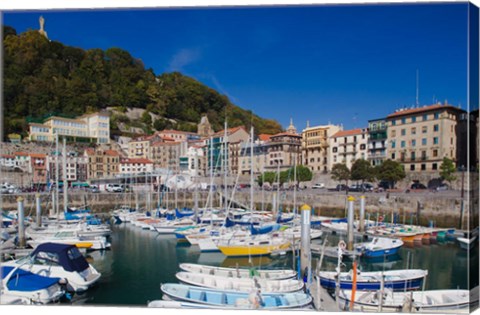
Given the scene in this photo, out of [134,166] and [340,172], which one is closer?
[340,172]

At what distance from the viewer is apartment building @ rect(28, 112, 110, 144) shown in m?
24.7

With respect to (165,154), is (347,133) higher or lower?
higher

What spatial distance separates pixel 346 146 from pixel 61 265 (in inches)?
655

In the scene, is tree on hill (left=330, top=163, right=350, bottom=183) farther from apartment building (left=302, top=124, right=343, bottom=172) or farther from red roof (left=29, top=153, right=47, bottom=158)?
red roof (left=29, top=153, right=47, bottom=158)

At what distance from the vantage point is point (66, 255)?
710cm

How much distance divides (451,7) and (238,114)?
20699 mm

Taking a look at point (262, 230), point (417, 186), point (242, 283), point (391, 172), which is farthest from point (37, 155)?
point (417, 186)

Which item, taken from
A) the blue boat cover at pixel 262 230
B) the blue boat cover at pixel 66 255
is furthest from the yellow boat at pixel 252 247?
the blue boat cover at pixel 66 255

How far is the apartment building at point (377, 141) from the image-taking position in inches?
707

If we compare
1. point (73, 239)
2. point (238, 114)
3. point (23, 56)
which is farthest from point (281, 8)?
point (23, 56)

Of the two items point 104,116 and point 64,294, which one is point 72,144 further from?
point 64,294

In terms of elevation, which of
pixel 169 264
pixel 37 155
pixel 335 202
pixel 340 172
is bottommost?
pixel 169 264

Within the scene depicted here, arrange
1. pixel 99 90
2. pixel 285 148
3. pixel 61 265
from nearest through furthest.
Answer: pixel 61 265 → pixel 285 148 → pixel 99 90

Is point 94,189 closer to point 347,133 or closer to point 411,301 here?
point 347,133
